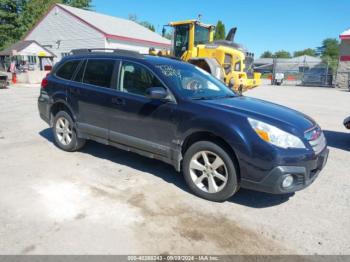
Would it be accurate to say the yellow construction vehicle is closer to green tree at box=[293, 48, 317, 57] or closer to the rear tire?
the rear tire

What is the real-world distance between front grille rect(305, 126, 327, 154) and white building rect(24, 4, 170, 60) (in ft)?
86.9

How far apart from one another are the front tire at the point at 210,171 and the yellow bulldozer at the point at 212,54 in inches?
324

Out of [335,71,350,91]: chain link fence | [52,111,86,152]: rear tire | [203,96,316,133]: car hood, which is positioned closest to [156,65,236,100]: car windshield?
[203,96,316,133]: car hood

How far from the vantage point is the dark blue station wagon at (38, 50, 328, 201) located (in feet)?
11.7

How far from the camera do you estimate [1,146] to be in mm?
6113

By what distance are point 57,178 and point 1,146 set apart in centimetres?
234

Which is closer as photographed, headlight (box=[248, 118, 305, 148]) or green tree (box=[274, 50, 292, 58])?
headlight (box=[248, 118, 305, 148])

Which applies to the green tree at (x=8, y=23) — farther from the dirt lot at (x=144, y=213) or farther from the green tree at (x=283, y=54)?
the green tree at (x=283, y=54)

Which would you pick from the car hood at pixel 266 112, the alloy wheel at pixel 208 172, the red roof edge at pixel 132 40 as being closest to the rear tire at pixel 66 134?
the alloy wheel at pixel 208 172

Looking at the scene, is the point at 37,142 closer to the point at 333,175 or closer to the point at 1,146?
the point at 1,146

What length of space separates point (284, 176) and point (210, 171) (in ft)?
2.93

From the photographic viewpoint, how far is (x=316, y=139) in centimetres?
391

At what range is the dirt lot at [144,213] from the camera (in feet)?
9.92

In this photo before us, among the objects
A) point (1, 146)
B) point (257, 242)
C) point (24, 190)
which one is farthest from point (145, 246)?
point (1, 146)
